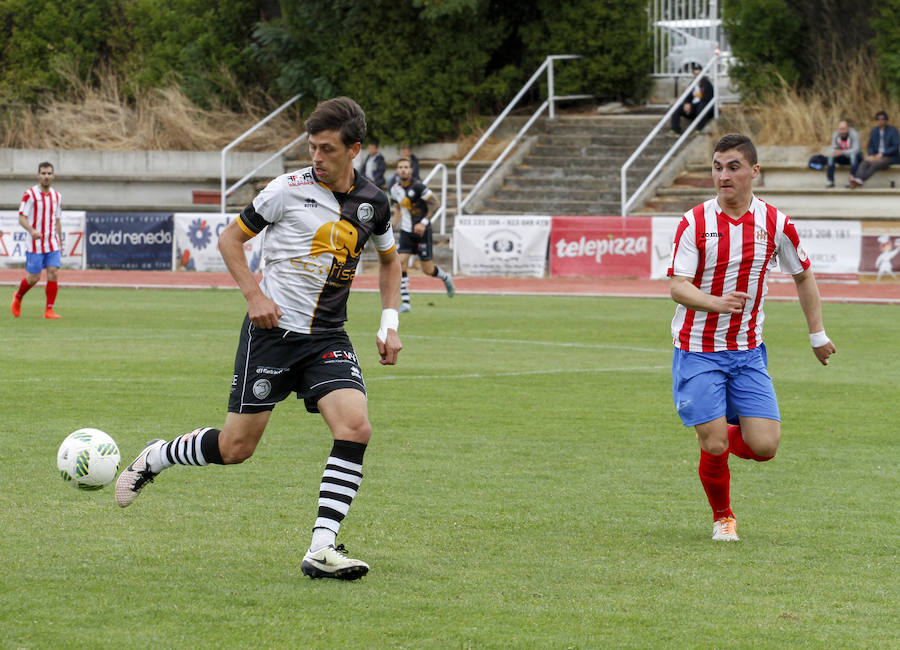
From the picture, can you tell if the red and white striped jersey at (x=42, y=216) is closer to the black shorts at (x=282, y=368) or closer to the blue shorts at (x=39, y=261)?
the blue shorts at (x=39, y=261)

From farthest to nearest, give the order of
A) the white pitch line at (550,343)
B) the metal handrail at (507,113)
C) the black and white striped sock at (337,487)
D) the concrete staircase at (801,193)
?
the metal handrail at (507,113) < the concrete staircase at (801,193) < the white pitch line at (550,343) < the black and white striped sock at (337,487)

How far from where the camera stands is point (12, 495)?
23.7 feet

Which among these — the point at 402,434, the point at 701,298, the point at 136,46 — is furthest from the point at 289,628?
the point at 136,46

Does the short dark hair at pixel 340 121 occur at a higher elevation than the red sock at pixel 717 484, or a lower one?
higher

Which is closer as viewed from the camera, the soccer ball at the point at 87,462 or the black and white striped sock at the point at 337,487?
the black and white striped sock at the point at 337,487

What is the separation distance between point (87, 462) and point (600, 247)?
71.8ft

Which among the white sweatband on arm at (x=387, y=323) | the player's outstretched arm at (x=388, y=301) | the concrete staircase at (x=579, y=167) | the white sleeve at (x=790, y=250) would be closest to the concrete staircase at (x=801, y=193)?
the concrete staircase at (x=579, y=167)

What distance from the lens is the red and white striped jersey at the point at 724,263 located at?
667cm

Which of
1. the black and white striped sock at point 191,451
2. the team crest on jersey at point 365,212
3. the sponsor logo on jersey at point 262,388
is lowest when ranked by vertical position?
the black and white striped sock at point 191,451

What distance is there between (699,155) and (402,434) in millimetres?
24379

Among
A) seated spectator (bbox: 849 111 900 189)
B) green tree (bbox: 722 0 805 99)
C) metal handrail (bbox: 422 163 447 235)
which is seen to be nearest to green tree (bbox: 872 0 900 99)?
seated spectator (bbox: 849 111 900 189)

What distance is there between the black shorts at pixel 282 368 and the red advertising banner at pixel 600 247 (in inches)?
849

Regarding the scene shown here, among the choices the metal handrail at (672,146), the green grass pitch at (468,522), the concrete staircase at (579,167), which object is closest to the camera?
the green grass pitch at (468,522)

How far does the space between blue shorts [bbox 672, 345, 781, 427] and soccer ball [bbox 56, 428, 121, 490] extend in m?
2.70
